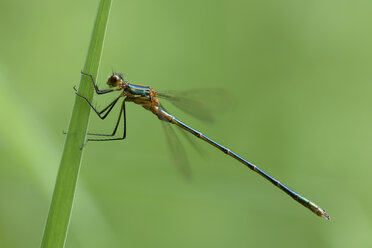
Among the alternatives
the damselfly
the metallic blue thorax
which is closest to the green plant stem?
the damselfly

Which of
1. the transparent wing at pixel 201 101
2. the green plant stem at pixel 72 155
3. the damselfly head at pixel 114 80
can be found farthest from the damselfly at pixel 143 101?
the green plant stem at pixel 72 155

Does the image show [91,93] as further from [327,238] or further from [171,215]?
[327,238]

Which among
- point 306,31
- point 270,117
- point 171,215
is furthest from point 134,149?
point 306,31

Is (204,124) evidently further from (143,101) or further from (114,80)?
(114,80)

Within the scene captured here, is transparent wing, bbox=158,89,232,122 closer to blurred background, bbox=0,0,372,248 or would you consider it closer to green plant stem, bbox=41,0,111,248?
blurred background, bbox=0,0,372,248

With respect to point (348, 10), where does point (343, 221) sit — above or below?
below

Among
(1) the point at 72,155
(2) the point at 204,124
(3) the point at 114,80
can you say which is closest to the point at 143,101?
(3) the point at 114,80
